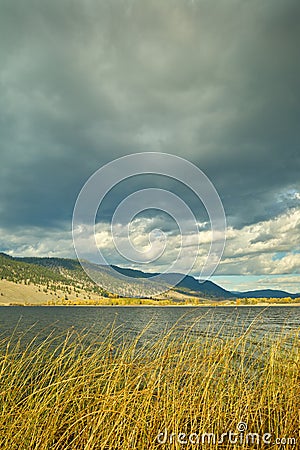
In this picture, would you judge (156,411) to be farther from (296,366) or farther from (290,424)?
(296,366)

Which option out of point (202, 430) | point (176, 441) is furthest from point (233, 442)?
point (176, 441)

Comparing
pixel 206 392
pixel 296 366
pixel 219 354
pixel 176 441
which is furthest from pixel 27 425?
pixel 296 366

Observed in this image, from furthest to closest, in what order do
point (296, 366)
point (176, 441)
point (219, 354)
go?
point (296, 366) → point (219, 354) → point (176, 441)

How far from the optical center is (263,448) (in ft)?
16.7

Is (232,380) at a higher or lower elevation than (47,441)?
higher

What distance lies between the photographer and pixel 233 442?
501 cm

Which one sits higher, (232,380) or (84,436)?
(232,380)

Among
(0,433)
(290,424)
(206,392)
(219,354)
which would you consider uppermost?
(219,354)

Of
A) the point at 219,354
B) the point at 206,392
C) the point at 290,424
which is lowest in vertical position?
the point at 290,424

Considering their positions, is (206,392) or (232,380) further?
(232,380)

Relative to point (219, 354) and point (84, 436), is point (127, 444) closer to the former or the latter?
point (84, 436)

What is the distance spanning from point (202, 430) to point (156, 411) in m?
0.68

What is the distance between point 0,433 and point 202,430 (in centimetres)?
286

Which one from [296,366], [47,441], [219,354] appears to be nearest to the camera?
[47,441]
